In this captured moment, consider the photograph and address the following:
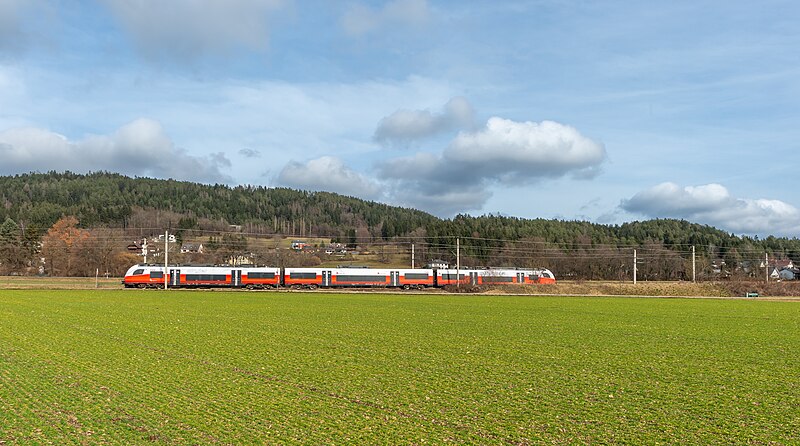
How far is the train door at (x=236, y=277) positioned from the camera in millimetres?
92188

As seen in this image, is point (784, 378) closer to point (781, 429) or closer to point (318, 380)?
point (781, 429)

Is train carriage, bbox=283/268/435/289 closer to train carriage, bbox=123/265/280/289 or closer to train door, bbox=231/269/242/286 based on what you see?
train carriage, bbox=123/265/280/289

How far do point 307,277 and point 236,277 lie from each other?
33.9ft

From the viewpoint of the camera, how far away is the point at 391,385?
50.6ft

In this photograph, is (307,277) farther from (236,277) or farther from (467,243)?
(467,243)

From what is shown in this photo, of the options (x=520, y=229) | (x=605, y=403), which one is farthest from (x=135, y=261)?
(x=605, y=403)

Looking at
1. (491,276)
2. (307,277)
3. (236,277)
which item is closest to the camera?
(236,277)

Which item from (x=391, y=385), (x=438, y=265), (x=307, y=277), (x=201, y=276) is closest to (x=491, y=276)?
(x=438, y=265)

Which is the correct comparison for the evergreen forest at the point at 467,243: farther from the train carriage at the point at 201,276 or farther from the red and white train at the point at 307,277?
the train carriage at the point at 201,276

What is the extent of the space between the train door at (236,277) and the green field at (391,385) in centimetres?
6276

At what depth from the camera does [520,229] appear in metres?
167

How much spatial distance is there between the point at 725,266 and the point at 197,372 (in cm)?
13438


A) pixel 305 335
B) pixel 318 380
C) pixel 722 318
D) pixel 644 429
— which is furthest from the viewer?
pixel 722 318

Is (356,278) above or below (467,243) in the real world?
below
